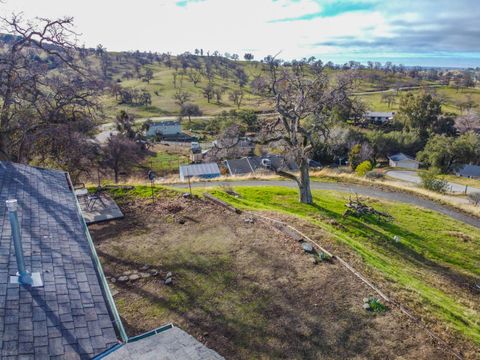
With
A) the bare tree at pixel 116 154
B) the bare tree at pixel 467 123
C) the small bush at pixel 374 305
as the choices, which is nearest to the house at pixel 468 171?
the bare tree at pixel 467 123

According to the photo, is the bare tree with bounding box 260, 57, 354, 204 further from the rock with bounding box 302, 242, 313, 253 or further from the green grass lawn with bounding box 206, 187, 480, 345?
the rock with bounding box 302, 242, 313, 253

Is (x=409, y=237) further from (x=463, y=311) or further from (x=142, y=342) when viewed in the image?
Answer: (x=142, y=342)

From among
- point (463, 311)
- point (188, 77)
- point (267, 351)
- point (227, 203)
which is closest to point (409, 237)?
point (463, 311)

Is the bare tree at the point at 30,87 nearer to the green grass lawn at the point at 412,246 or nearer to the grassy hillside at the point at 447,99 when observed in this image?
the green grass lawn at the point at 412,246

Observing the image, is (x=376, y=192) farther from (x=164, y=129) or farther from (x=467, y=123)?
(x=164, y=129)

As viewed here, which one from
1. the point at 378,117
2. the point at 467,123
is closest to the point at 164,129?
the point at 378,117
